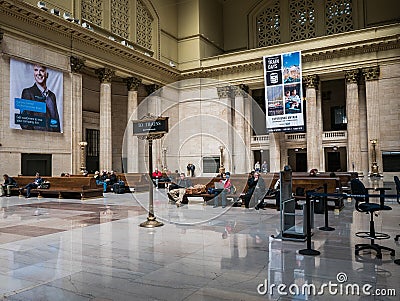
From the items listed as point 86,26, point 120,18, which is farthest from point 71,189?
point 120,18

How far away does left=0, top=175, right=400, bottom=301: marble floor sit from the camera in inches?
149

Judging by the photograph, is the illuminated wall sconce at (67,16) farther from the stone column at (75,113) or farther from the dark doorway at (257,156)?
the dark doorway at (257,156)

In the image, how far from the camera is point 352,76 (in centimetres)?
2534

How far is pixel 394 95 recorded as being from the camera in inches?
955

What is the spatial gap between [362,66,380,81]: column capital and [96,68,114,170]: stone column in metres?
17.7

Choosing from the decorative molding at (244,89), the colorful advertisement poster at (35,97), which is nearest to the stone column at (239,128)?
the decorative molding at (244,89)

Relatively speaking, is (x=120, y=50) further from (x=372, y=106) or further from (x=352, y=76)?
(x=372, y=106)

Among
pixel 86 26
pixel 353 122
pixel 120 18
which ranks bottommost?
pixel 353 122

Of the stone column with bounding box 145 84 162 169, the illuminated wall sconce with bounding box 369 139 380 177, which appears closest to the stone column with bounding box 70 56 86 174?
the stone column with bounding box 145 84 162 169

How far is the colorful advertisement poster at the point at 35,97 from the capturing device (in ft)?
58.9

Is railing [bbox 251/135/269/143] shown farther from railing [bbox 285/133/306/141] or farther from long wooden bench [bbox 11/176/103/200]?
long wooden bench [bbox 11/176/103/200]

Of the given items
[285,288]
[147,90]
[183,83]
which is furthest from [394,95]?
[285,288]

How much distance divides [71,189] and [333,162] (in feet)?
80.4

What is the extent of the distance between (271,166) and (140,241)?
2383 centimetres
